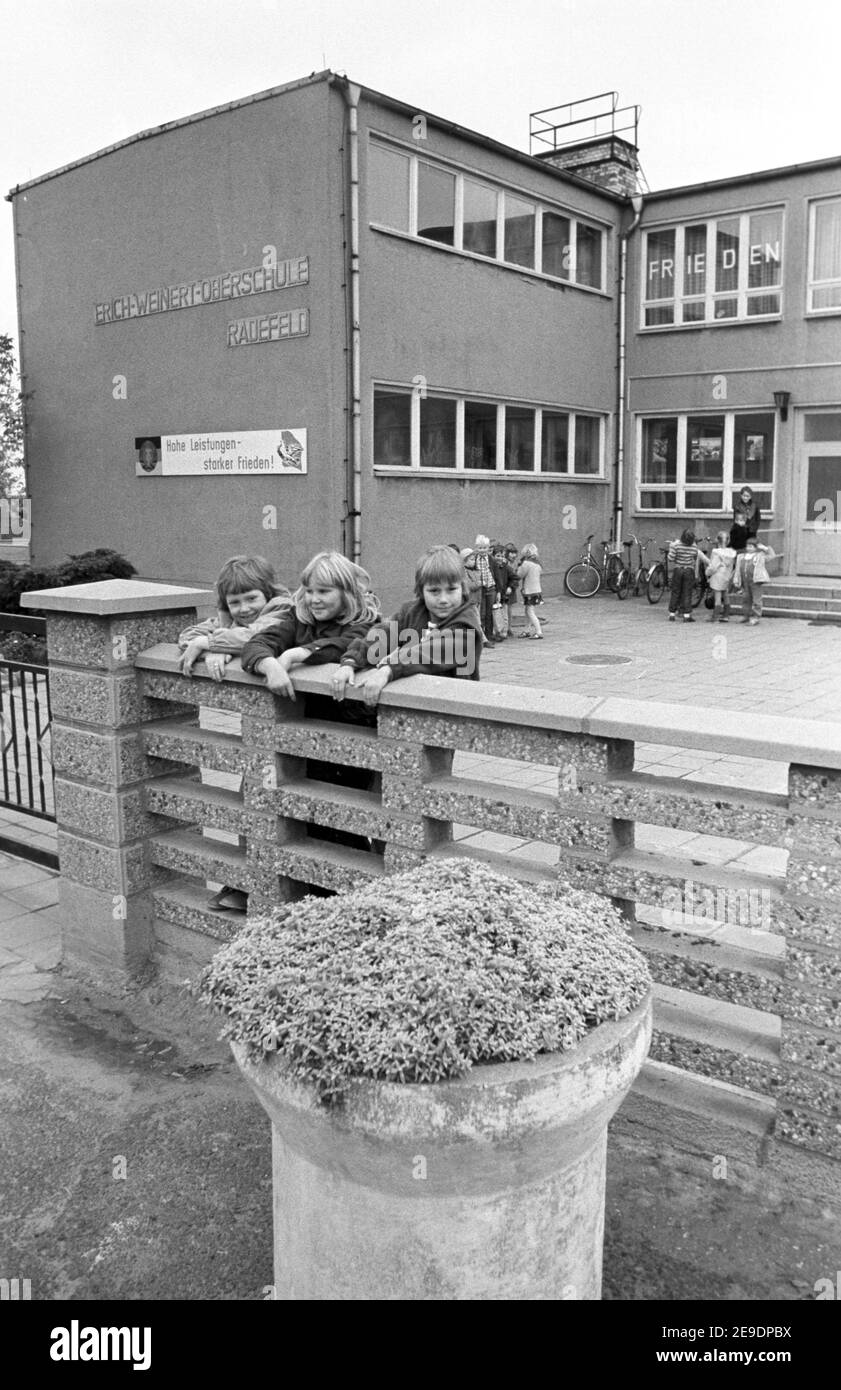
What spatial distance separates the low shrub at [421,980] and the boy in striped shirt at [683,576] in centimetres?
1711

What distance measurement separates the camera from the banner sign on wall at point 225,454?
1720cm

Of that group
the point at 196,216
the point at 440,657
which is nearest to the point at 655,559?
the point at 196,216

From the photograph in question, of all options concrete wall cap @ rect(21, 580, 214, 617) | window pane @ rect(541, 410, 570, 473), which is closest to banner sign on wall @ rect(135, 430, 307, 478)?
window pane @ rect(541, 410, 570, 473)

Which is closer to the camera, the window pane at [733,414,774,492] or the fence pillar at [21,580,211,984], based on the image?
the fence pillar at [21,580,211,984]

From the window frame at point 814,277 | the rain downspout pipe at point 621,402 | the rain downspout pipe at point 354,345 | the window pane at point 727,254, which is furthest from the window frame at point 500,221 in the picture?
the window frame at point 814,277

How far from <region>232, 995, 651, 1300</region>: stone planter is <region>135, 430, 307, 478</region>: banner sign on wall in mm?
15366

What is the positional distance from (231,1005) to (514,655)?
505 inches

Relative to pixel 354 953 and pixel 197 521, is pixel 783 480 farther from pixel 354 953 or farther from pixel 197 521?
pixel 354 953

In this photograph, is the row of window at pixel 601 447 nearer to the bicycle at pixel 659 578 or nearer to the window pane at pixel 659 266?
the bicycle at pixel 659 578

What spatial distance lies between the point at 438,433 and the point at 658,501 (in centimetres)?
661

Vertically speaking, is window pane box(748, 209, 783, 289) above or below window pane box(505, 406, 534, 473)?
above

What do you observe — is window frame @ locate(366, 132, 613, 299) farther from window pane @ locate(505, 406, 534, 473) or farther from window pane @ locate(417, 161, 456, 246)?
window pane @ locate(505, 406, 534, 473)

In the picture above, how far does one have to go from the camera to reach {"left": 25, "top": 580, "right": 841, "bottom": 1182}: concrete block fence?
3.04m

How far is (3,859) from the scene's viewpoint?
22.3ft
